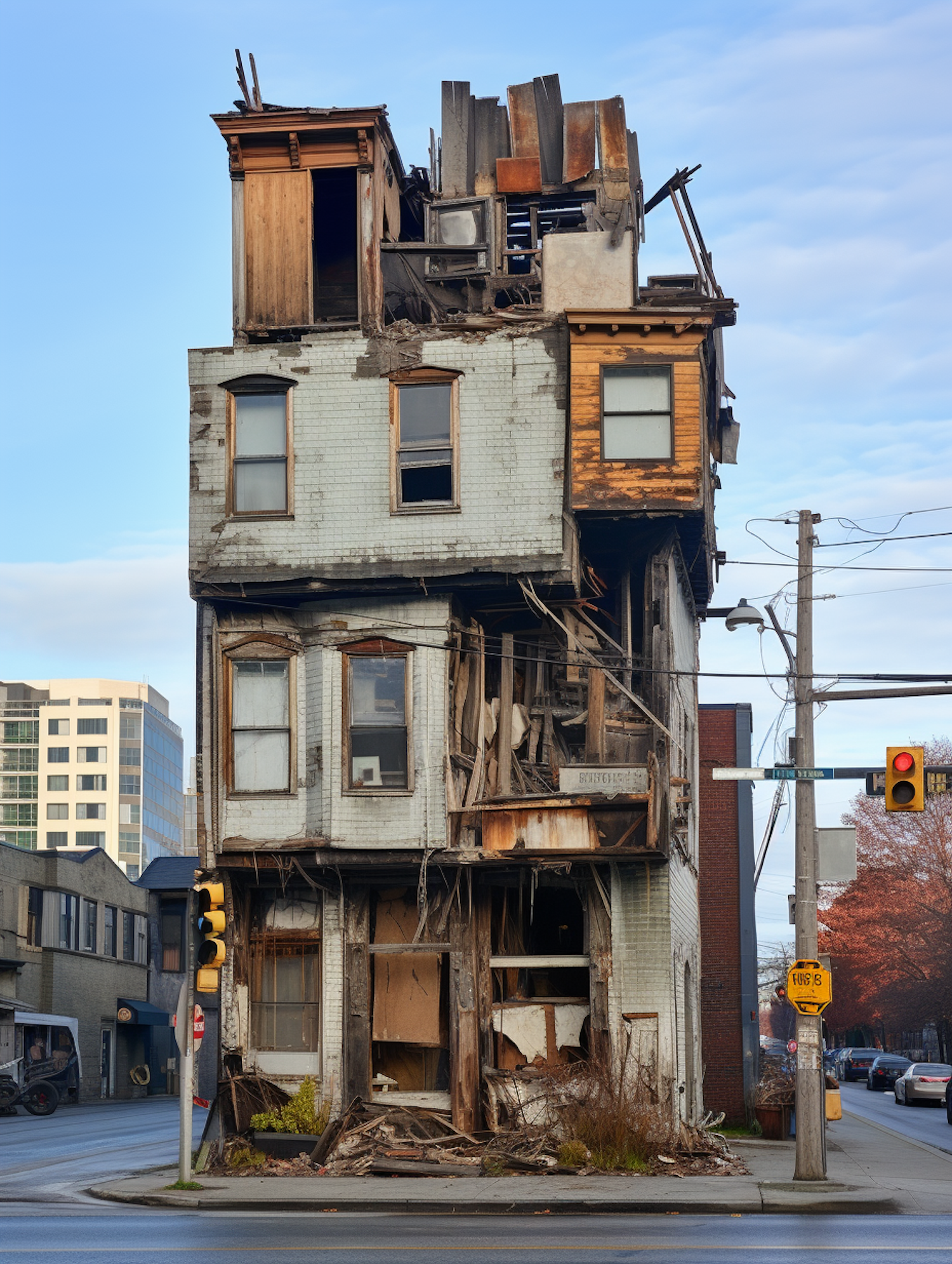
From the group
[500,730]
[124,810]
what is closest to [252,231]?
[500,730]

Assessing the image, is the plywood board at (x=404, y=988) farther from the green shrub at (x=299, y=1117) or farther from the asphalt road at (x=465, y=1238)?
the asphalt road at (x=465, y=1238)

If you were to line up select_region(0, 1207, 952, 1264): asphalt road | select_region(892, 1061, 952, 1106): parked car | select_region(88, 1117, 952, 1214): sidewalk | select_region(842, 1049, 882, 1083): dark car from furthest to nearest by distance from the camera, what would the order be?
select_region(842, 1049, 882, 1083): dark car
select_region(892, 1061, 952, 1106): parked car
select_region(88, 1117, 952, 1214): sidewalk
select_region(0, 1207, 952, 1264): asphalt road

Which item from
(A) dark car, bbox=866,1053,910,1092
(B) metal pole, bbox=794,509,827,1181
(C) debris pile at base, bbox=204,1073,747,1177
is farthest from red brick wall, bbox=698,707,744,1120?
(A) dark car, bbox=866,1053,910,1092

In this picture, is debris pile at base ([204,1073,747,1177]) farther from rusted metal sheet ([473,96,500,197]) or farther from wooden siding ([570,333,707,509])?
rusted metal sheet ([473,96,500,197])

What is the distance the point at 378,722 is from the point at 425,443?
165 inches

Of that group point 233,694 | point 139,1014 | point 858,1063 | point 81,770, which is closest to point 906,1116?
point 233,694

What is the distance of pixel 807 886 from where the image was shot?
19812 mm

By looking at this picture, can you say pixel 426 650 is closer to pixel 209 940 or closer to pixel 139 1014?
pixel 209 940

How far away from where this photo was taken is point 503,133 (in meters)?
27.8

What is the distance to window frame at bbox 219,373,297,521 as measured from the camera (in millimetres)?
22844

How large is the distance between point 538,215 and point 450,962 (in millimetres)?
13375

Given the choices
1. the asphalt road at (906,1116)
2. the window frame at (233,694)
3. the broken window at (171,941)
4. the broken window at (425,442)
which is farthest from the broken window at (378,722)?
the broken window at (171,941)

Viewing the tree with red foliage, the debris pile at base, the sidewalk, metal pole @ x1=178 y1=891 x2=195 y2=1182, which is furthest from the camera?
the tree with red foliage

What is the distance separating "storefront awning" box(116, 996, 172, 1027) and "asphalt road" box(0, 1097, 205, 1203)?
1374 centimetres
